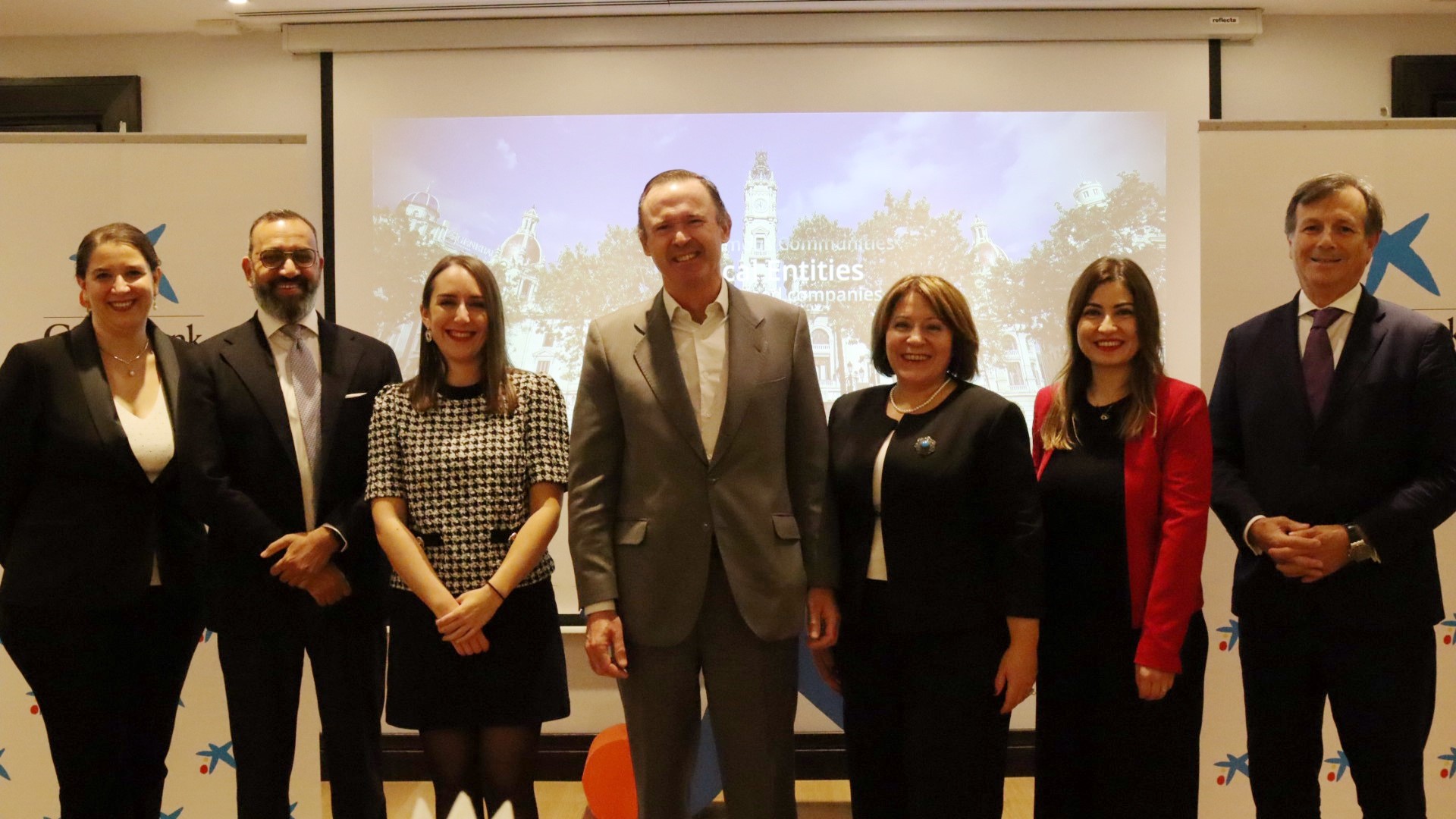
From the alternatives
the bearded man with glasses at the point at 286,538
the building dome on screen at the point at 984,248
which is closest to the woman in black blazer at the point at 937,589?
the bearded man with glasses at the point at 286,538

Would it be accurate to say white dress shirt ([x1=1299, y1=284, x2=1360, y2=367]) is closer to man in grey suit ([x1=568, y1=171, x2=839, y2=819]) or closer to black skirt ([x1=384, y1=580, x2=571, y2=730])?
man in grey suit ([x1=568, y1=171, x2=839, y2=819])

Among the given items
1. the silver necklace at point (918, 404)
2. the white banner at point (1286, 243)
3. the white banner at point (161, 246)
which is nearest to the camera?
the silver necklace at point (918, 404)

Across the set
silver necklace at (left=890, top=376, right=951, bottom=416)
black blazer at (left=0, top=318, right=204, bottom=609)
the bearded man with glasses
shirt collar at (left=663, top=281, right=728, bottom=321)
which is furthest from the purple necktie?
black blazer at (left=0, top=318, right=204, bottom=609)

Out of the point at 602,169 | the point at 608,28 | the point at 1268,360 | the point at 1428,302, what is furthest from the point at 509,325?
the point at 1428,302

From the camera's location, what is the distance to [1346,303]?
2.46 metres

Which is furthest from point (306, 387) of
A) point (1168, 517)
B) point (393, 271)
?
point (1168, 517)

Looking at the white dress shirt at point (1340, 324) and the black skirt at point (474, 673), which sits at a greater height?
the white dress shirt at point (1340, 324)

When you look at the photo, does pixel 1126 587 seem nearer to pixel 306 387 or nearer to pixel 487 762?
pixel 487 762

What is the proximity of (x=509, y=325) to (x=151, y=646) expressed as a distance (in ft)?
6.60

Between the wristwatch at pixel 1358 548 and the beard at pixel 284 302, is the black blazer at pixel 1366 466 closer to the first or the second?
the wristwatch at pixel 1358 548

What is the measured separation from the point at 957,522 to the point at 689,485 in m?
0.55

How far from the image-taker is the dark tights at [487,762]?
92.2 inches

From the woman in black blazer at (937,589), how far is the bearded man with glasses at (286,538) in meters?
1.16

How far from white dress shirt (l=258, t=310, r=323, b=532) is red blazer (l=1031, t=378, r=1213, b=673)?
5.56ft
